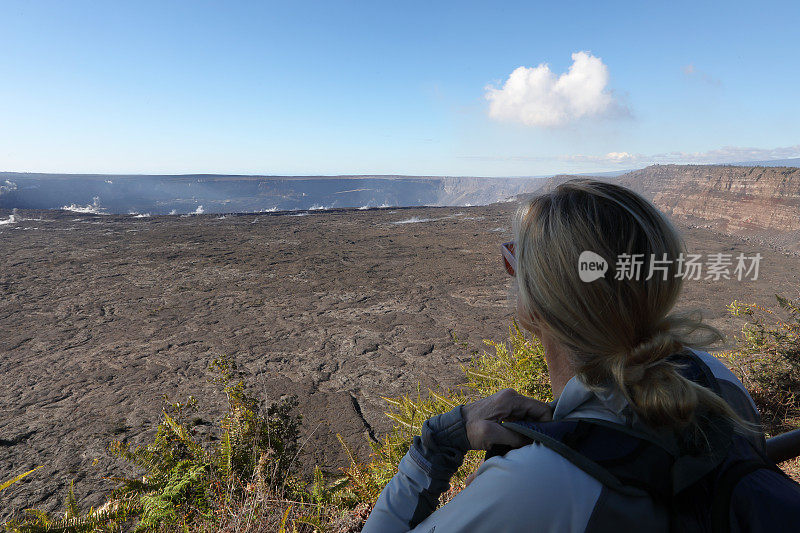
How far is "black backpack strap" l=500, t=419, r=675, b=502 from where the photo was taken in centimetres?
63

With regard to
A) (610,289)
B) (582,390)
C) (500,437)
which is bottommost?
(500,437)

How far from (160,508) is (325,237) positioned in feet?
47.1

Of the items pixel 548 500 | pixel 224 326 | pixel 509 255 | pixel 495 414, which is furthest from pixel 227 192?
pixel 548 500

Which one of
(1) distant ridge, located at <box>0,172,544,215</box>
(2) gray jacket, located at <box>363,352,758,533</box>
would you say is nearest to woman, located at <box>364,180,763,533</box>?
(2) gray jacket, located at <box>363,352,758,533</box>

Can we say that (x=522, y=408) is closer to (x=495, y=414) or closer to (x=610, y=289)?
(x=495, y=414)

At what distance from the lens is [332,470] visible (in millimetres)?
3551

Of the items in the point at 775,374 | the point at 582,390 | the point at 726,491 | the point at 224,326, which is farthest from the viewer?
the point at 224,326

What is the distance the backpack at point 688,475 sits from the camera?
59 cm

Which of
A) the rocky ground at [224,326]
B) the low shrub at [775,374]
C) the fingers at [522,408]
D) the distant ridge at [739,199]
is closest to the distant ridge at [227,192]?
the distant ridge at [739,199]

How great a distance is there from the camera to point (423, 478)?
0.98m

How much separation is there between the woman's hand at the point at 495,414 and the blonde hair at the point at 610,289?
12cm

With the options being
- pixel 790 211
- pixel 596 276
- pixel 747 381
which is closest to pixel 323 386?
pixel 747 381

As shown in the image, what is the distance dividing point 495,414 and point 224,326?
6727 mm

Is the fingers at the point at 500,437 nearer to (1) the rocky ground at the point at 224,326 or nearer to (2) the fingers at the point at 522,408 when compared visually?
(2) the fingers at the point at 522,408
